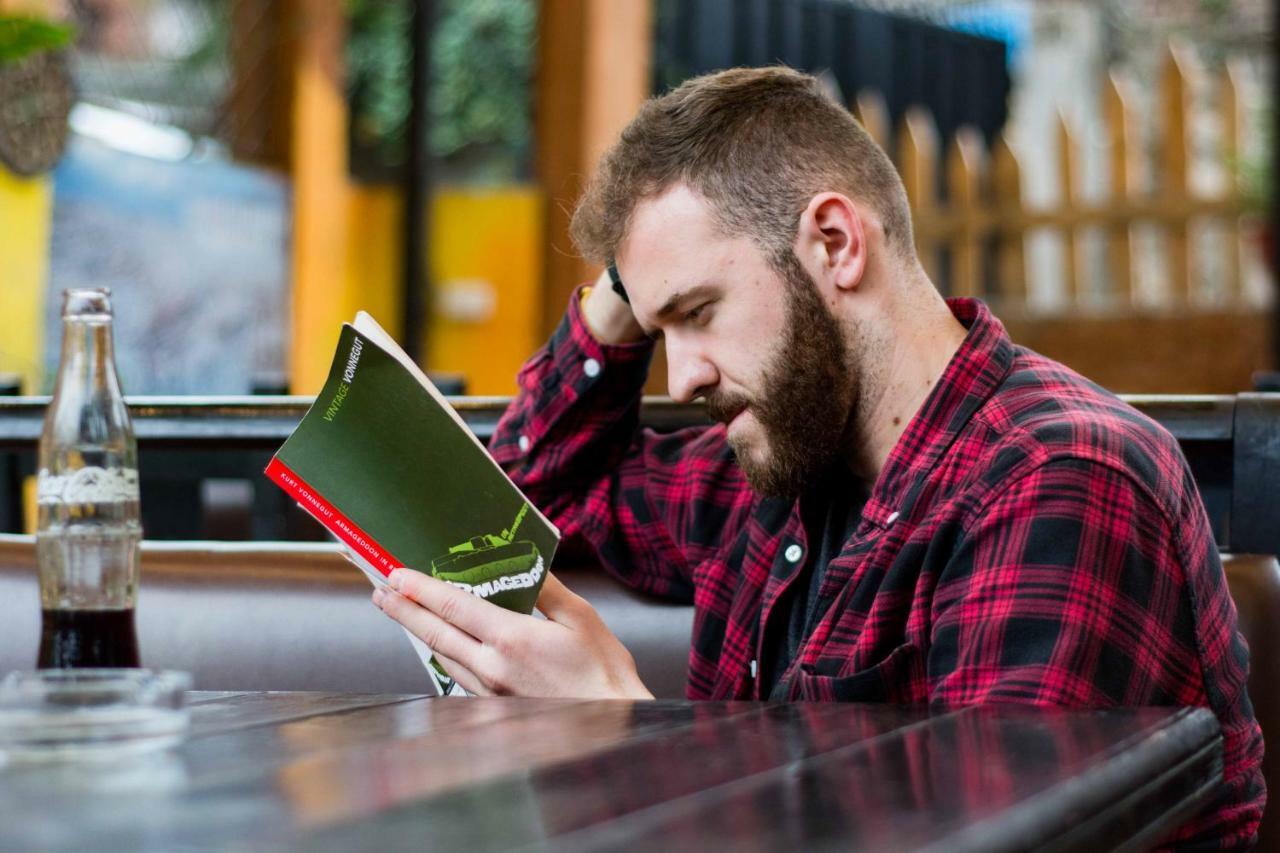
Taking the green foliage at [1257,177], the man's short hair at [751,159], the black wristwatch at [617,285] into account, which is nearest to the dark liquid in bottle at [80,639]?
the man's short hair at [751,159]

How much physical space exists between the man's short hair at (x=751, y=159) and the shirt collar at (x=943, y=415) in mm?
167

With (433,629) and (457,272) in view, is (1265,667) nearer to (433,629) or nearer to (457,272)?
(433,629)

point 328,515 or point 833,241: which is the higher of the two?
point 833,241

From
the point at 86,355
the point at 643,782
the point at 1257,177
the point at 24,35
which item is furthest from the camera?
the point at 1257,177

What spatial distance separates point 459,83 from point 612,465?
5894 mm

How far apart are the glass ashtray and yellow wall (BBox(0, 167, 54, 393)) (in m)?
4.31

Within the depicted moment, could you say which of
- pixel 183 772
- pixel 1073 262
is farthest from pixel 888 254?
pixel 1073 262

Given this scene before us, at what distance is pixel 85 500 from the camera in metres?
1.06

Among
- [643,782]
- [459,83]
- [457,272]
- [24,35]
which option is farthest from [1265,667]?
[459,83]

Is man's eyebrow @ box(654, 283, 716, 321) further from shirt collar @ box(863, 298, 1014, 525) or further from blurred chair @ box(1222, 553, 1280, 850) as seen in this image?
blurred chair @ box(1222, 553, 1280, 850)

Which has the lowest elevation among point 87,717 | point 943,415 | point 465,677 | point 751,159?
point 465,677

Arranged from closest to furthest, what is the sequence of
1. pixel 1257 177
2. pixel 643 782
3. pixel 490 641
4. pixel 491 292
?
pixel 643 782
pixel 490 641
pixel 1257 177
pixel 491 292

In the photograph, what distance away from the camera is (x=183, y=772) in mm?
732

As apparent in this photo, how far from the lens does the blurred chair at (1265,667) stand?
1.38 meters
